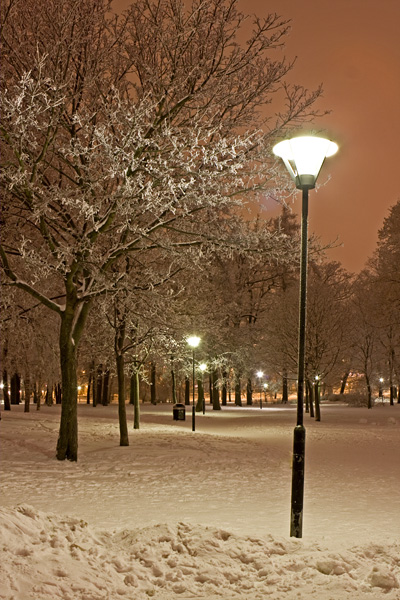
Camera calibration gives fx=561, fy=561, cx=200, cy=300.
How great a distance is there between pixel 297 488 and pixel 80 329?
26.2ft

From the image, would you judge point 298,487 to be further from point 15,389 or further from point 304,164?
point 15,389

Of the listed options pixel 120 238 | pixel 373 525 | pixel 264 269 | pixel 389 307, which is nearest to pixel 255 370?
pixel 264 269

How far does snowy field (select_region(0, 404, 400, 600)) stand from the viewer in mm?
4766

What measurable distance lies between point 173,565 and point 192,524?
3.32ft

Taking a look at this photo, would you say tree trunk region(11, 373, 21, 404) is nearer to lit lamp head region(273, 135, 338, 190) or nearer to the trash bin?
the trash bin

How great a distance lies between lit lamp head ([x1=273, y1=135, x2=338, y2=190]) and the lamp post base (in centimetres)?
329

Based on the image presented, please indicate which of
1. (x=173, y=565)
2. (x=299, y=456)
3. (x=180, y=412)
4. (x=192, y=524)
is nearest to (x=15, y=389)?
(x=180, y=412)

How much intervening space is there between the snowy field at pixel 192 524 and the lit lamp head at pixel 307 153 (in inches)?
178

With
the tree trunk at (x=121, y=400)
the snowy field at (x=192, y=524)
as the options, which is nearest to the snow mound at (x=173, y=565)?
the snowy field at (x=192, y=524)

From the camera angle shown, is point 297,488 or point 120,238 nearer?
point 297,488

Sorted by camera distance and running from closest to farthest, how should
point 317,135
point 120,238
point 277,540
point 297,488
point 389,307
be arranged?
point 277,540 < point 297,488 < point 317,135 < point 120,238 < point 389,307

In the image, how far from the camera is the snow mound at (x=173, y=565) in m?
4.53

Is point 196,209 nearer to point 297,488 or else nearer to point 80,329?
point 80,329

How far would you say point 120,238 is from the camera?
14.9m
